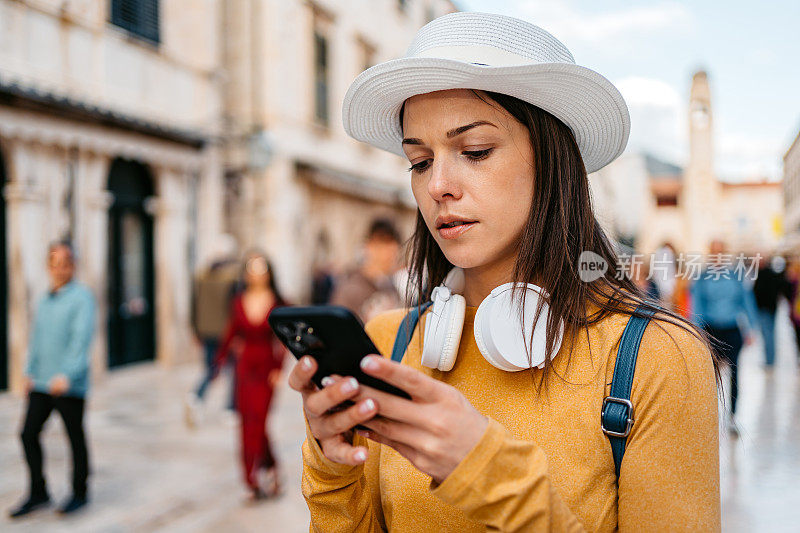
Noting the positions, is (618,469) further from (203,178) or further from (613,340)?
(203,178)

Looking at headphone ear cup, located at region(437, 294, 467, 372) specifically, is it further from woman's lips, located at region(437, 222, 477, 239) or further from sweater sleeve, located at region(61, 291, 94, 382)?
sweater sleeve, located at region(61, 291, 94, 382)

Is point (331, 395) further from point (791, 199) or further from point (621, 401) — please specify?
point (791, 199)

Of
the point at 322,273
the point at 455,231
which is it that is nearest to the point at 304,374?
the point at 455,231

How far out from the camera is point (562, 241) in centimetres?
126

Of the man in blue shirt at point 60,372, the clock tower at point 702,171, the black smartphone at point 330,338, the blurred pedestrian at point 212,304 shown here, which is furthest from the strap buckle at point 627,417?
the blurred pedestrian at point 212,304

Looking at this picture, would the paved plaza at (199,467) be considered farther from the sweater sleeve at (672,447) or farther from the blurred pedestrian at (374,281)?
the sweater sleeve at (672,447)

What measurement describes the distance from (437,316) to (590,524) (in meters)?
0.45

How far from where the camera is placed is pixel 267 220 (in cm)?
1241

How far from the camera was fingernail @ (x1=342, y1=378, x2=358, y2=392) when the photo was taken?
941 mm

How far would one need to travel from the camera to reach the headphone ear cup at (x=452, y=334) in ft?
4.20

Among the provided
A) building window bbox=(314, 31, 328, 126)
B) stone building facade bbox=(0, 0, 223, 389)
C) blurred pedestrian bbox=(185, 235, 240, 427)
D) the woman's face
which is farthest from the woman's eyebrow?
building window bbox=(314, 31, 328, 126)

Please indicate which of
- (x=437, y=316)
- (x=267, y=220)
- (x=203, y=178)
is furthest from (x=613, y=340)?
(x=267, y=220)

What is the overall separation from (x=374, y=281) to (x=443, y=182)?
143 inches

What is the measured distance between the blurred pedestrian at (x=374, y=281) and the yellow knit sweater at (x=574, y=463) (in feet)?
10.9
